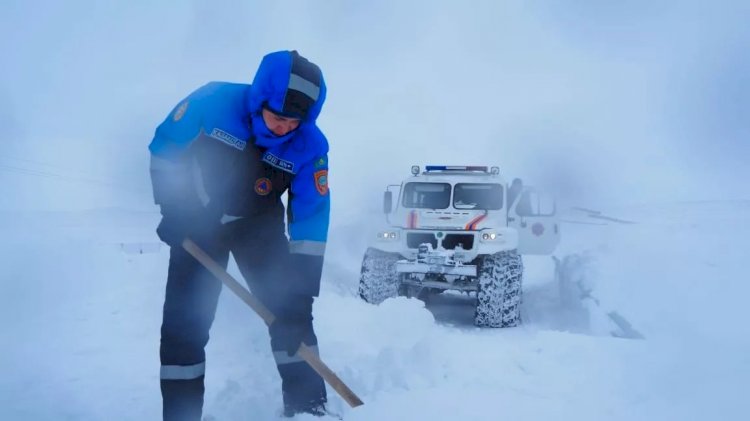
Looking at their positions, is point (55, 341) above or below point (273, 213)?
below

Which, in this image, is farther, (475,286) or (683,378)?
(475,286)

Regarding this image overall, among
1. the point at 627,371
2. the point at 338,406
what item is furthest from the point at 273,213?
the point at 627,371

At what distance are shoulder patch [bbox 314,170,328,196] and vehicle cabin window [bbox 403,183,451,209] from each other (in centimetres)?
494

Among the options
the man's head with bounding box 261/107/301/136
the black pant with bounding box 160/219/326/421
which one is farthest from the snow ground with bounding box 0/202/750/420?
the man's head with bounding box 261/107/301/136

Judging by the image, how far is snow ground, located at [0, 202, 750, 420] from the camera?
10.0 feet

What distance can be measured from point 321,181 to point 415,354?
1.48 meters

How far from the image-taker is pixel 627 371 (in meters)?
3.58

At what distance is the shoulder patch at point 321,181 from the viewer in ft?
9.37

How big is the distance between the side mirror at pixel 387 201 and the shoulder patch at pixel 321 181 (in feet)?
16.0

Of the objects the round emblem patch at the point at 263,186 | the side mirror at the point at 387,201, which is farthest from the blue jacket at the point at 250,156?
the side mirror at the point at 387,201

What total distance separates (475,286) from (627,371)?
128 inches

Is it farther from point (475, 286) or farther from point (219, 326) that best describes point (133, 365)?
point (475, 286)

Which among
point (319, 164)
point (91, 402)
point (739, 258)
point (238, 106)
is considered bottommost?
point (91, 402)

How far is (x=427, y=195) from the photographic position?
7.88 metres
